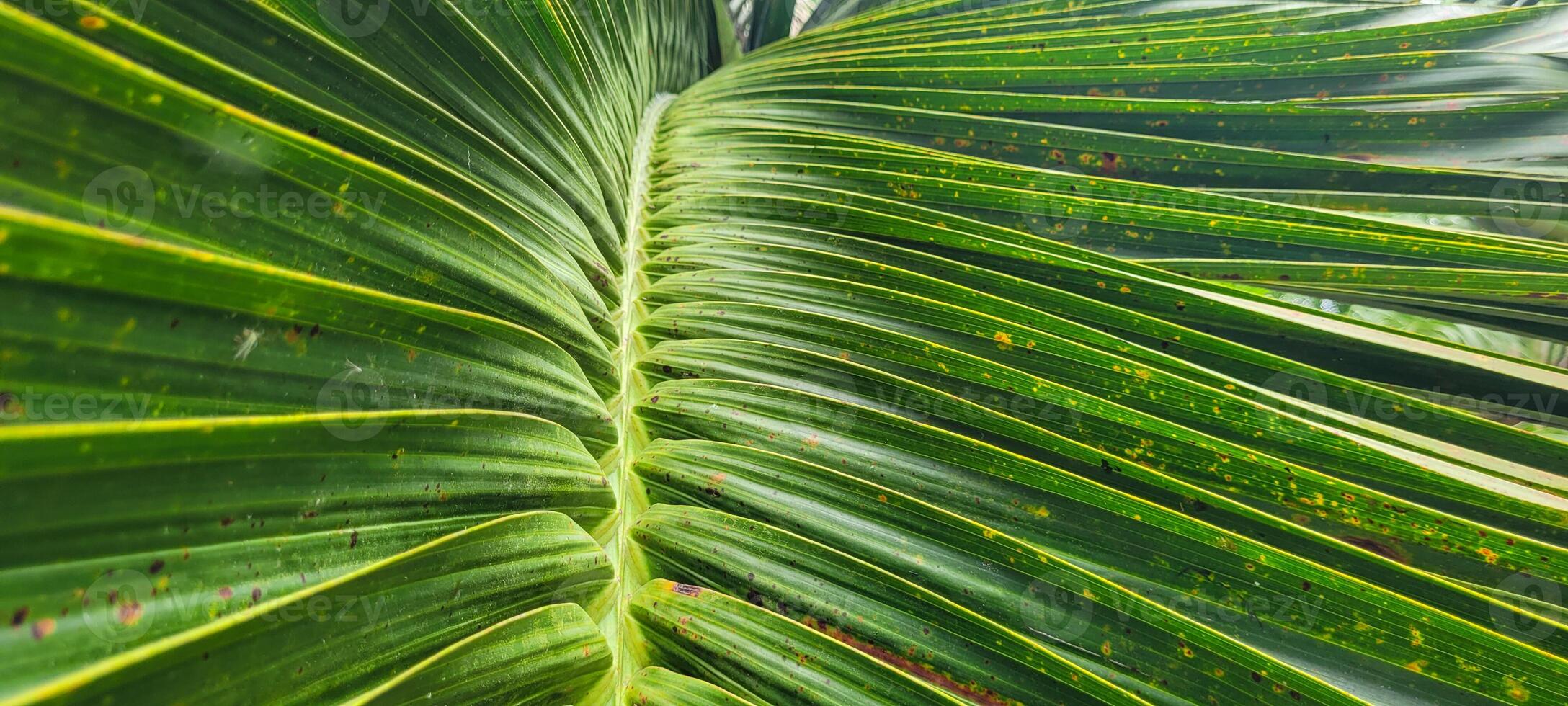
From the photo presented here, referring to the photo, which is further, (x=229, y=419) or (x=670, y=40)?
(x=670, y=40)

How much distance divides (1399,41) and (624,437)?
1161 mm

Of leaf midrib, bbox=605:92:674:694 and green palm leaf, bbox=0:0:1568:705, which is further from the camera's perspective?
leaf midrib, bbox=605:92:674:694

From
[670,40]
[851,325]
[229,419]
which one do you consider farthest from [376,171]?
[670,40]

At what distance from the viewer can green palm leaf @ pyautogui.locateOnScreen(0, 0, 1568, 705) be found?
12.8 inches

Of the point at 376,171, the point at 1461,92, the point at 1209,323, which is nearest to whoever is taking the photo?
the point at 376,171

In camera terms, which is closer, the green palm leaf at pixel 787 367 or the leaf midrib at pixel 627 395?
the green palm leaf at pixel 787 367

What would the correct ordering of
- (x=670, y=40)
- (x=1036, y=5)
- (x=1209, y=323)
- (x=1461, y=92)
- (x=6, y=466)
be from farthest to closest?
(x=670, y=40) < (x=1036, y=5) < (x=1461, y=92) < (x=1209, y=323) < (x=6, y=466)

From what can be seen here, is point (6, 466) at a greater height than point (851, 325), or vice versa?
point (6, 466)

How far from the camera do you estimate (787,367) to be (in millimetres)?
755

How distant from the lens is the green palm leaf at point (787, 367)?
1.07ft

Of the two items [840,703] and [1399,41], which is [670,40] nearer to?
[1399,41]

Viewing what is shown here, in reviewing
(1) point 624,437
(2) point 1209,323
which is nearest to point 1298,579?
(2) point 1209,323

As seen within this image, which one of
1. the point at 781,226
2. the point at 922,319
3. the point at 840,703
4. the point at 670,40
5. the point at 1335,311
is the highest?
the point at 670,40

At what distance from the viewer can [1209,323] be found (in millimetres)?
721
